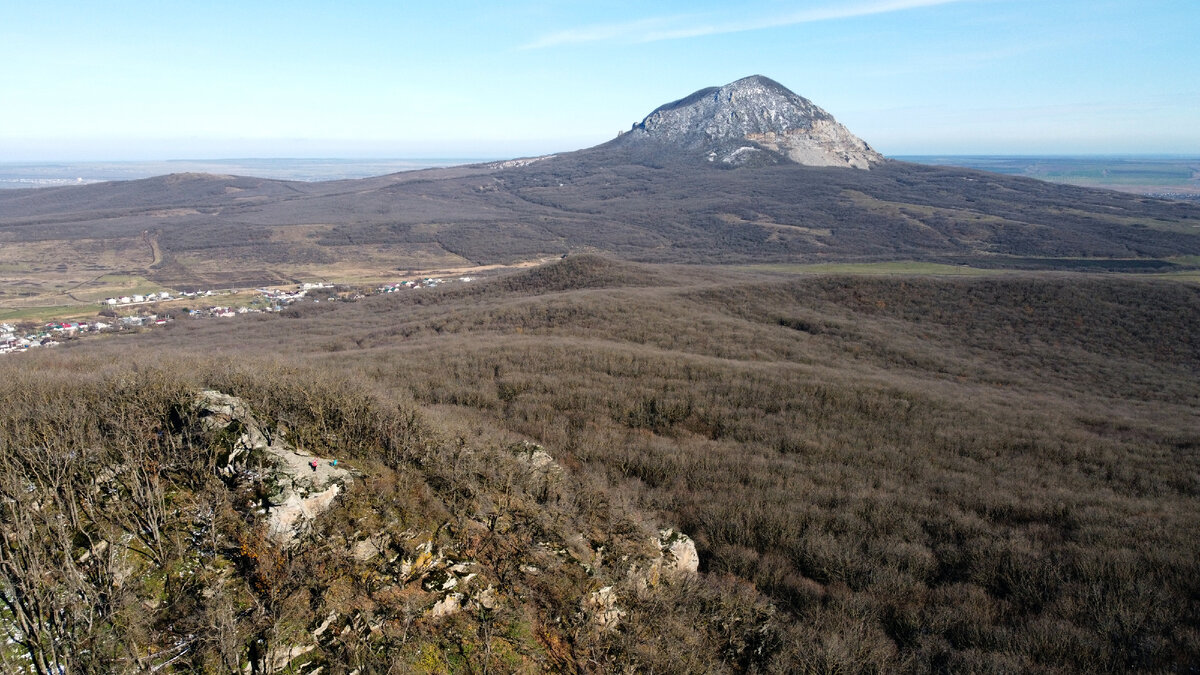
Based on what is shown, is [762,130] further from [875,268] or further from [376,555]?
[376,555]

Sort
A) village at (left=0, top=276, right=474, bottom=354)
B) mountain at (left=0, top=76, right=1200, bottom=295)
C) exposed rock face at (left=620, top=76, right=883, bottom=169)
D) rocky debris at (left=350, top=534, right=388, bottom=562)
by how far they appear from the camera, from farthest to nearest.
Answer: exposed rock face at (left=620, top=76, right=883, bottom=169) < mountain at (left=0, top=76, right=1200, bottom=295) < village at (left=0, top=276, right=474, bottom=354) < rocky debris at (left=350, top=534, right=388, bottom=562)

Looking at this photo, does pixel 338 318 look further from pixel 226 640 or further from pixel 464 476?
pixel 226 640

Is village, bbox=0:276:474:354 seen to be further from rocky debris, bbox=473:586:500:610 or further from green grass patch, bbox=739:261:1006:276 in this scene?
green grass patch, bbox=739:261:1006:276

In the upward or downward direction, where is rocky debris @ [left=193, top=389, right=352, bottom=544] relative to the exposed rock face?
downward

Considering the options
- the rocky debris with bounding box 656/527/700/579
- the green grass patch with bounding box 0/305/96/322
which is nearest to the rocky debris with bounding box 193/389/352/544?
the rocky debris with bounding box 656/527/700/579

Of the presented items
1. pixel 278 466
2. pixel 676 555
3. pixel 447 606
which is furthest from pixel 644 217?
pixel 447 606
